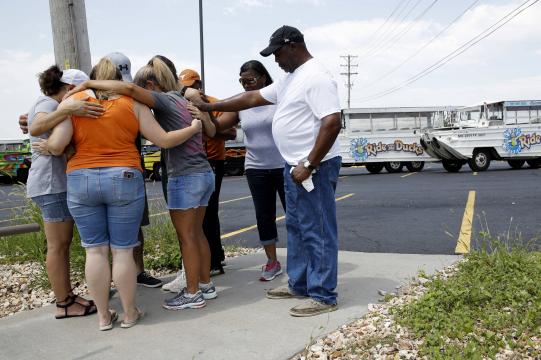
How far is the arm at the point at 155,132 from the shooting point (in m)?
3.15

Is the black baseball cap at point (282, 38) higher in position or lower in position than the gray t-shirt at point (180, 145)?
higher

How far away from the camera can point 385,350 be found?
107 inches

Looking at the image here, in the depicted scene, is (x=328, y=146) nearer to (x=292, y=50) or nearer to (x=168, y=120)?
(x=292, y=50)

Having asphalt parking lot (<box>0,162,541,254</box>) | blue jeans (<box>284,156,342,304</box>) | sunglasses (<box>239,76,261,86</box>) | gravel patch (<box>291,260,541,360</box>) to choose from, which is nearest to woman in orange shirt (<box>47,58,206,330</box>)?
blue jeans (<box>284,156,342,304</box>)

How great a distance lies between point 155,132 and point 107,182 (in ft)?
1.43

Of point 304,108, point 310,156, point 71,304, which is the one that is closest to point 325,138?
point 310,156

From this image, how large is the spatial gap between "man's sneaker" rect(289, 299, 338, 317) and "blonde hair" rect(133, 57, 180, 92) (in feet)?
5.58

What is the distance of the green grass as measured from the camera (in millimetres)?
2676

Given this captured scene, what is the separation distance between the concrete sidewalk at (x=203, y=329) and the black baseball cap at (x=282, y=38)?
172 centimetres

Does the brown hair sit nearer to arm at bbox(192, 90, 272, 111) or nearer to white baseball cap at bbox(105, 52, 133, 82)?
white baseball cap at bbox(105, 52, 133, 82)

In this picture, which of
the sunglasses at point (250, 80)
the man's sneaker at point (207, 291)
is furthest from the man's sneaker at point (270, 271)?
the sunglasses at point (250, 80)

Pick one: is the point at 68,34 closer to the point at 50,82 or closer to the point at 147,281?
the point at 50,82

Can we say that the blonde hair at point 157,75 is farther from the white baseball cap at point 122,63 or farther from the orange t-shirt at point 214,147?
the orange t-shirt at point 214,147

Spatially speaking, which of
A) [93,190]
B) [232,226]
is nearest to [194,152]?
[93,190]
